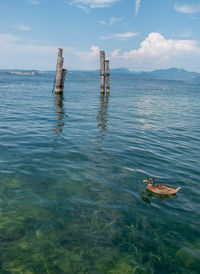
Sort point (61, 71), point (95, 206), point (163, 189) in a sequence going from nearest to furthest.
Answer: point (95, 206), point (163, 189), point (61, 71)

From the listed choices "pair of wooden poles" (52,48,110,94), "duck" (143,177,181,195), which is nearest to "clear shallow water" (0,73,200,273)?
"duck" (143,177,181,195)

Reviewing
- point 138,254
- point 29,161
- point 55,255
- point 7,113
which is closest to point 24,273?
point 55,255

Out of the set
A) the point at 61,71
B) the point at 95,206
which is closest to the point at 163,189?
the point at 95,206

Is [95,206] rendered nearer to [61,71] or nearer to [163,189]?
[163,189]

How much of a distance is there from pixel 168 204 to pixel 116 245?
2.25 meters

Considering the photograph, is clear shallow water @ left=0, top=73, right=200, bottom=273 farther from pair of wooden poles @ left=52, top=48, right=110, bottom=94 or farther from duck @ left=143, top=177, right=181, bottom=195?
pair of wooden poles @ left=52, top=48, right=110, bottom=94

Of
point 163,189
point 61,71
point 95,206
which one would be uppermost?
point 61,71

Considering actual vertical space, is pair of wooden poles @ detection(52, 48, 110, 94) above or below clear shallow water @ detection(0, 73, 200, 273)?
above

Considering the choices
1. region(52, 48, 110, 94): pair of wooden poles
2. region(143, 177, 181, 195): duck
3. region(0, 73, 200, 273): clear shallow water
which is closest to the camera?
region(0, 73, 200, 273): clear shallow water

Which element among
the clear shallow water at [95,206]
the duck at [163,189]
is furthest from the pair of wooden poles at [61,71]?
the duck at [163,189]

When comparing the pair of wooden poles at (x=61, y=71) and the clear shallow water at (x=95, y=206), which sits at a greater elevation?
the pair of wooden poles at (x=61, y=71)

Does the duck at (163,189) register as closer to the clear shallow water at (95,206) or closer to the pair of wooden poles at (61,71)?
the clear shallow water at (95,206)

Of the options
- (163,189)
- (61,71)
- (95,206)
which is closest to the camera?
(95,206)

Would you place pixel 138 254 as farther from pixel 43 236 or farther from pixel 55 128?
pixel 55 128
